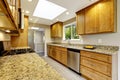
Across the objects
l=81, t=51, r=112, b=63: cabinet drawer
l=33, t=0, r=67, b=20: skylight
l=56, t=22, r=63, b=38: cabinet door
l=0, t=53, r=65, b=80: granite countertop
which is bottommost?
l=81, t=51, r=112, b=63: cabinet drawer

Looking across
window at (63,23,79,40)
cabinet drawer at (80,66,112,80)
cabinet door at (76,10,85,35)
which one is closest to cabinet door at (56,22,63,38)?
window at (63,23,79,40)

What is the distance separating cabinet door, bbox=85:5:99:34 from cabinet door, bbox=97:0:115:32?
148mm

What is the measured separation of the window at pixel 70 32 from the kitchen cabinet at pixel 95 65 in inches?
70.9

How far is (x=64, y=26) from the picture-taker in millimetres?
5336

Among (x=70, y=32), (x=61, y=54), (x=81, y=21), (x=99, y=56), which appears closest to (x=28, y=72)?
(x=99, y=56)

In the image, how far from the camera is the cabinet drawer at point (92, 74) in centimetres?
209

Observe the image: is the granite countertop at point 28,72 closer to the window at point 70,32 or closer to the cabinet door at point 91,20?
the cabinet door at point 91,20

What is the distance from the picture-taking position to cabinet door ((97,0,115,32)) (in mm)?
2137

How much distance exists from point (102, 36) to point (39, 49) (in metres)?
6.48

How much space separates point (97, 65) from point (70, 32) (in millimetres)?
2823

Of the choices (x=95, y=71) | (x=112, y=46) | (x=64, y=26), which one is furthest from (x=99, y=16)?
(x=64, y=26)

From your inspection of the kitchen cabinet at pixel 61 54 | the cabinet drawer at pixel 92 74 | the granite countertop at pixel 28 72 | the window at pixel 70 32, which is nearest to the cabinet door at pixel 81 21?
the window at pixel 70 32

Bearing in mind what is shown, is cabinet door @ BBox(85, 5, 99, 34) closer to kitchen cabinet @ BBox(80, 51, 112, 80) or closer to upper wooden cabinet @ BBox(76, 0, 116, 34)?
upper wooden cabinet @ BBox(76, 0, 116, 34)

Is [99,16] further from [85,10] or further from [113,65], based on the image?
[113,65]
